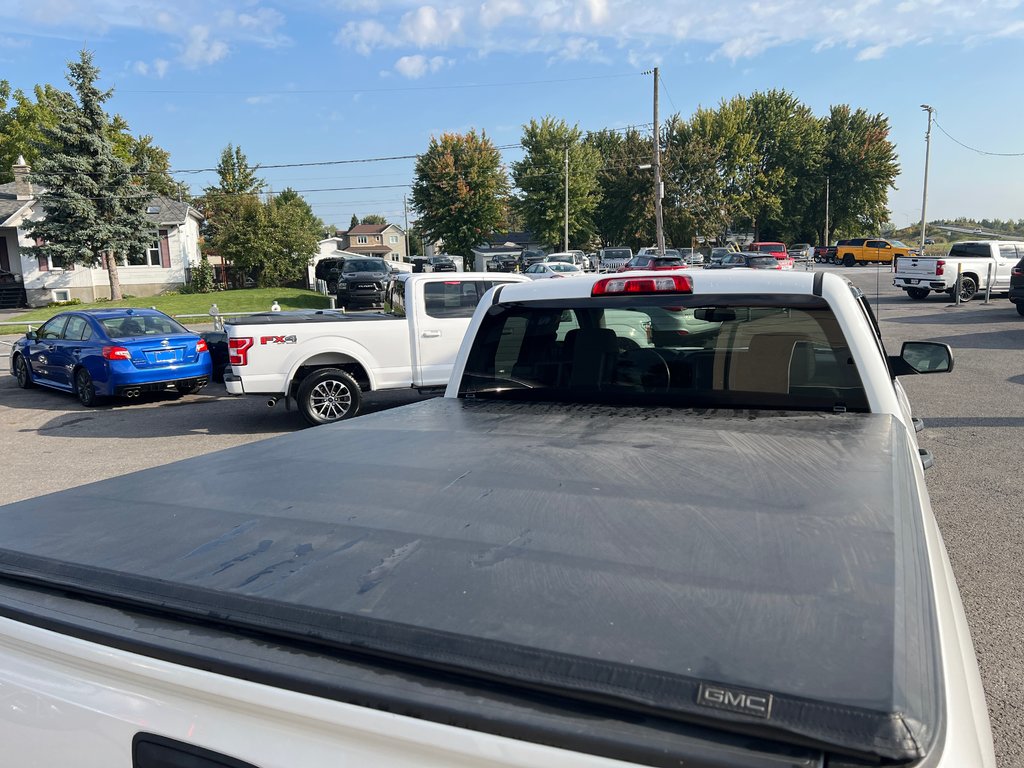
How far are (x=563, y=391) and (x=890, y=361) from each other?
75.9 inches

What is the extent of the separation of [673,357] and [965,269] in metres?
25.6

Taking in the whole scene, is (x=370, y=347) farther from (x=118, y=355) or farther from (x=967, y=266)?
(x=967, y=266)

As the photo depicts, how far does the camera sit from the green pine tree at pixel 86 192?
3422 centimetres

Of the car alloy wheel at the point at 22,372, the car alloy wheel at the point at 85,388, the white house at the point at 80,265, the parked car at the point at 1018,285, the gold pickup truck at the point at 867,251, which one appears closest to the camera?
the car alloy wheel at the point at 85,388

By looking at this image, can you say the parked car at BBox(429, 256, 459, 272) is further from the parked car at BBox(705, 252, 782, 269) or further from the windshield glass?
the parked car at BBox(705, 252, 782, 269)

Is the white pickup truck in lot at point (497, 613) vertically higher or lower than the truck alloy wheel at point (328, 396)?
higher

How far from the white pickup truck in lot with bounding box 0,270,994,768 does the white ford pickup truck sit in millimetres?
7143

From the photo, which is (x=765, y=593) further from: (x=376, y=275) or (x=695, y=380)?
(x=376, y=275)

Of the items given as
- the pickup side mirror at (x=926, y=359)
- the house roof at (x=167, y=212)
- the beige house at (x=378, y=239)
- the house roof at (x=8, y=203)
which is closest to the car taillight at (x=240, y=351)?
the pickup side mirror at (x=926, y=359)

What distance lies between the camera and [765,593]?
56.3 inches

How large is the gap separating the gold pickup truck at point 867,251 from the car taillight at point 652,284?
57279 millimetres

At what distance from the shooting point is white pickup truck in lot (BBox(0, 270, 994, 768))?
3.74 ft

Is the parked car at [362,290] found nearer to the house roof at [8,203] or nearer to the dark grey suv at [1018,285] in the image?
the house roof at [8,203]

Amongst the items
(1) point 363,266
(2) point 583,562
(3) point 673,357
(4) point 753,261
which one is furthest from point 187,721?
(4) point 753,261
